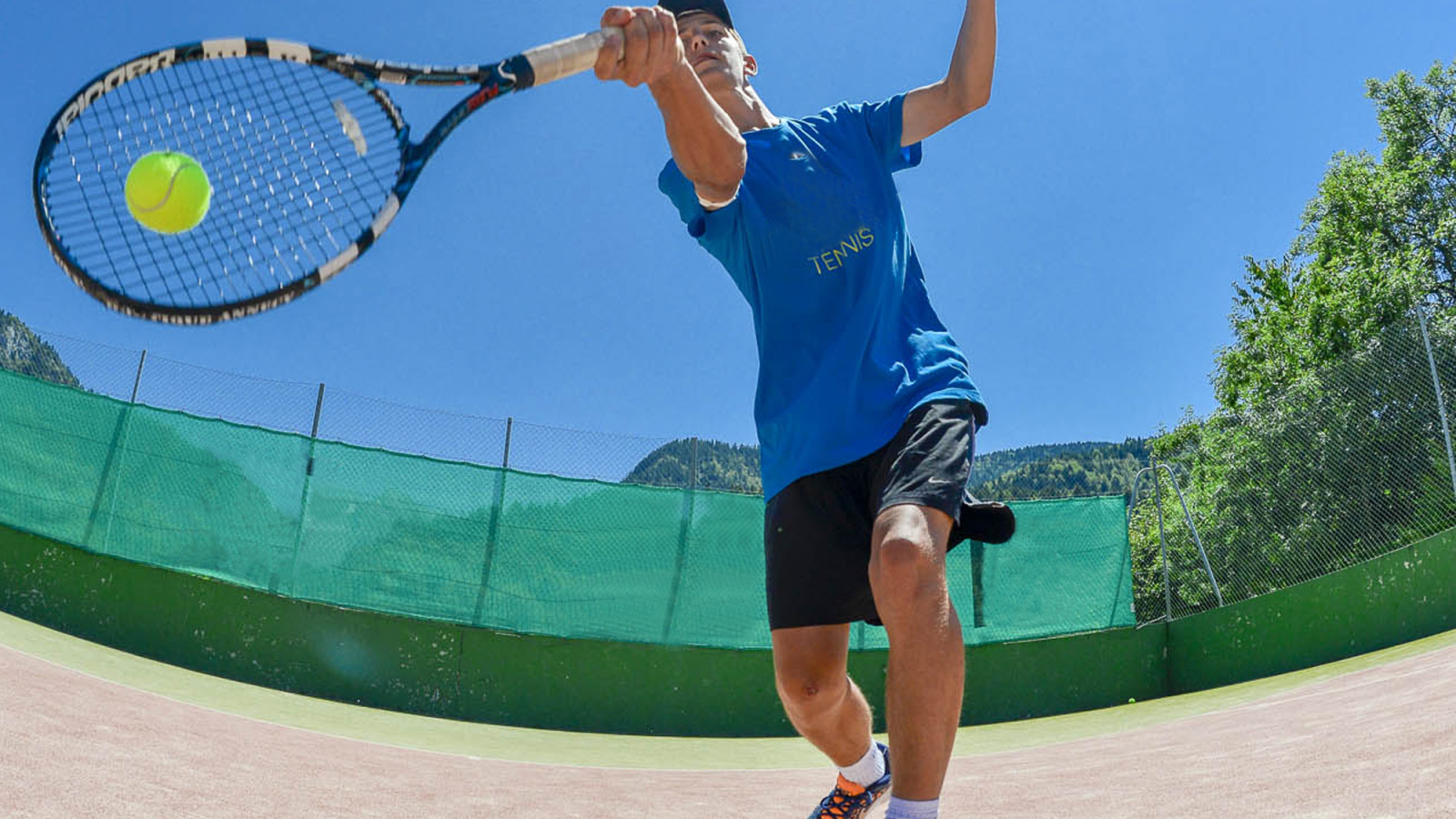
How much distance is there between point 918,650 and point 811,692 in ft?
1.74

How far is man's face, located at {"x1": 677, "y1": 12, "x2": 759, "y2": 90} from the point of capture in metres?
2.83

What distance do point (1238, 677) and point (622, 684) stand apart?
5497 millimetres

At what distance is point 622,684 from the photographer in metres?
8.60

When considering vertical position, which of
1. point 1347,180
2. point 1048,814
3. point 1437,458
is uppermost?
point 1347,180

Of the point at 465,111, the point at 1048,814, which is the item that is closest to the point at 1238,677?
the point at 1048,814

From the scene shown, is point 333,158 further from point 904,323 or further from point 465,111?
point 904,323

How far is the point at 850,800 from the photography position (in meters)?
2.52

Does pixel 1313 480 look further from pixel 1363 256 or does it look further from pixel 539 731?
pixel 1363 256

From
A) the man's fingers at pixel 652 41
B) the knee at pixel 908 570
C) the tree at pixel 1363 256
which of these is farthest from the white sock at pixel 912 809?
the tree at pixel 1363 256

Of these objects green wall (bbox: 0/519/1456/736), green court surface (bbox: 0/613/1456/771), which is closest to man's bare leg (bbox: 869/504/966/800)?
green court surface (bbox: 0/613/1456/771)

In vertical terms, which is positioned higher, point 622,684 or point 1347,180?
point 1347,180

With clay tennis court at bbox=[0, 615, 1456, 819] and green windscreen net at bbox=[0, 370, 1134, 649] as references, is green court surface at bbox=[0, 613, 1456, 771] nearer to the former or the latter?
clay tennis court at bbox=[0, 615, 1456, 819]

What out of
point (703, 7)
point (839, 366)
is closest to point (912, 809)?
point (839, 366)

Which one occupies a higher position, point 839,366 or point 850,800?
point 839,366
